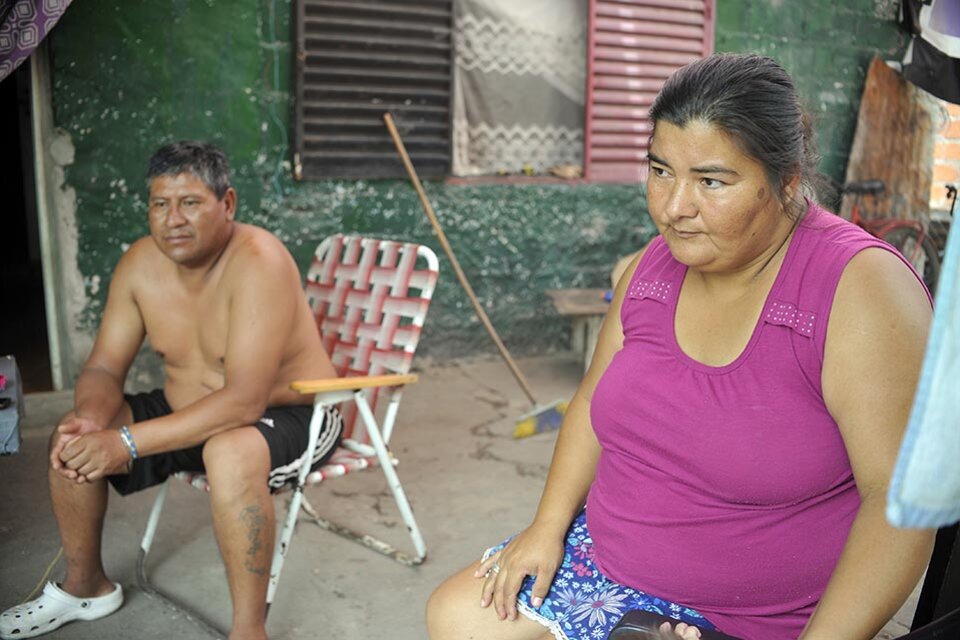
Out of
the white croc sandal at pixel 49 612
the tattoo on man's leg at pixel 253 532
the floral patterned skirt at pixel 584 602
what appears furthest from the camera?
the white croc sandal at pixel 49 612

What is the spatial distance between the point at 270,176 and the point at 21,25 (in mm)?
1754

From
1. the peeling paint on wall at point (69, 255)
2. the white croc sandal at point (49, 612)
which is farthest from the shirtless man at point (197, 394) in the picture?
the peeling paint on wall at point (69, 255)

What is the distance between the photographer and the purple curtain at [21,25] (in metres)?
3.46

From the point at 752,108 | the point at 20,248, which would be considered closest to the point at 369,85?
the point at 752,108

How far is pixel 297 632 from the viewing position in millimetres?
2838

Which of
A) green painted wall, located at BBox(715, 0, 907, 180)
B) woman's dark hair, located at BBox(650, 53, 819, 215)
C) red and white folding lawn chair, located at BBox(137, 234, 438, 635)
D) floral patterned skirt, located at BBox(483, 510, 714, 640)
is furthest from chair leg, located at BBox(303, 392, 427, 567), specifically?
green painted wall, located at BBox(715, 0, 907, 180)

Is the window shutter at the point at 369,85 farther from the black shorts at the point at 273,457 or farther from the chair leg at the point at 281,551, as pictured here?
the chair leg at the point at 281,551

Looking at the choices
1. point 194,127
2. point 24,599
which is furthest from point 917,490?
point 194,127

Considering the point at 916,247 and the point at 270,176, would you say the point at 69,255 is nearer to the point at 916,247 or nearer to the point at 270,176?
the point at 270,176

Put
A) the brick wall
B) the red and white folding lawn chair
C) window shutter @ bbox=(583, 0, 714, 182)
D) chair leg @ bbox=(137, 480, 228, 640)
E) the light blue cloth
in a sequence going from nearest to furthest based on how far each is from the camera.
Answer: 1. the light blue cloth
2. chair leg @ bbox=(137, 480, 228, 640)
3. the red and white folding lawn chair
4. window shutter @ bbox=(583, 0, 714, 182)
5. the brick wall

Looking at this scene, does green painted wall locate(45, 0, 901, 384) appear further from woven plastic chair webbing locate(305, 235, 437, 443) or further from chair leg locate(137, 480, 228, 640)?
chair leg locate(137, 480, 228, 640)

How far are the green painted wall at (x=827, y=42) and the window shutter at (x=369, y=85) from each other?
7.42ft

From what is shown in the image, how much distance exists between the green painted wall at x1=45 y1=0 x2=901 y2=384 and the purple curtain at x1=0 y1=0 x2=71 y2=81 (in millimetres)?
947

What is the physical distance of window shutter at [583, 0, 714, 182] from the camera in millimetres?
6008
